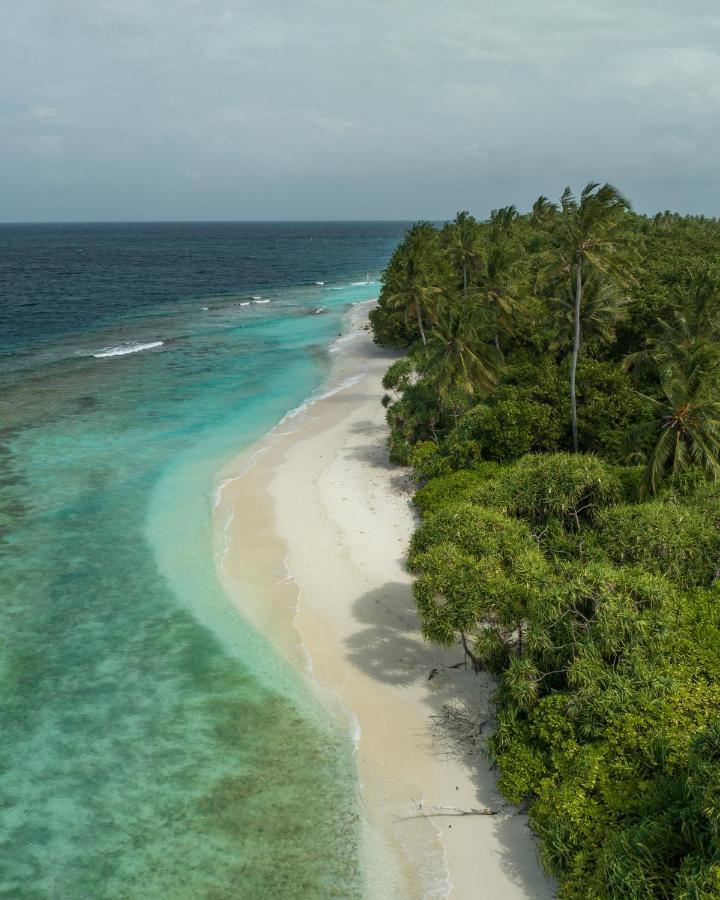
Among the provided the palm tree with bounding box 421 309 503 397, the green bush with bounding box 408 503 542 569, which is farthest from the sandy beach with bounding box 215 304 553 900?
the palm tree with bounding box 421 309 503 397

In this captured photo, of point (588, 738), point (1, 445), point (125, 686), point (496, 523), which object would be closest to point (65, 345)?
point (1, 445)

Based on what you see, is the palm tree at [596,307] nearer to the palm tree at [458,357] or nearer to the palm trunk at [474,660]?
the palm tree at [458,357]

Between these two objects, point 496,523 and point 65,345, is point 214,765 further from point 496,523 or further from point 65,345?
point 65,345

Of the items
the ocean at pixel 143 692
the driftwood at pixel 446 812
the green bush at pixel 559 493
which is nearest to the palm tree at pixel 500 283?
the ocean at pixel 143 692

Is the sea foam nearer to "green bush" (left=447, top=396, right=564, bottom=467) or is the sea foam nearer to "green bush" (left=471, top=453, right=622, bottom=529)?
"green bush" (left=447, top=396, right=564, bottom=467)

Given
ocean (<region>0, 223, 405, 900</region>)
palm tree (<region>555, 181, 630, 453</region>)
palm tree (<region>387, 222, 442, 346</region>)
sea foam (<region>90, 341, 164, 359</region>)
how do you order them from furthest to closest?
sea foam (<region>90, 341, 164, 359</region>), palm tree (<region>387, 222, 442, 346</region>), palm tree (<region>555, 181, 630, 453</region>), ocean (<region>0, 223, 405, 900</region>)

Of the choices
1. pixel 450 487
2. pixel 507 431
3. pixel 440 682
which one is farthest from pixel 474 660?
pixel 507 431
